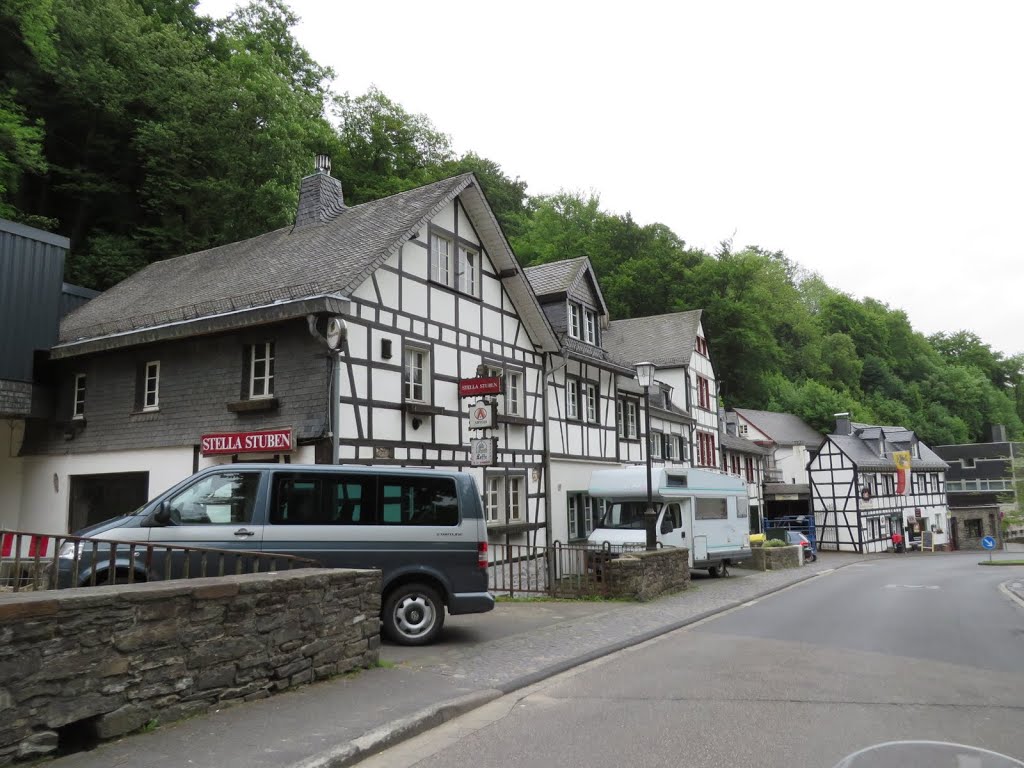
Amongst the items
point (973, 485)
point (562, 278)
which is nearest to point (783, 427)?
point (973, 485)

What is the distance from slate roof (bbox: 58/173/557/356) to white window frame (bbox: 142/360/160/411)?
0.86 m

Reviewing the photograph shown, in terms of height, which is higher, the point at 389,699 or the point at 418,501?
the point at 418,501

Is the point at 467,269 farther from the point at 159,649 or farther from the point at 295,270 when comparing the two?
the point at 159,649

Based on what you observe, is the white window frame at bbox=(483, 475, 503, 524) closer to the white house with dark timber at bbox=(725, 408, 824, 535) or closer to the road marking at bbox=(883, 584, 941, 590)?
the road marking at bbox=(883, 584, 941, 590)

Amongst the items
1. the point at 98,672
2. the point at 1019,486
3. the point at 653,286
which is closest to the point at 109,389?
the point at 98,672

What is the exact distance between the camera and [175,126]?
27.0m

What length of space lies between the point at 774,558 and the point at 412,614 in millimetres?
21302

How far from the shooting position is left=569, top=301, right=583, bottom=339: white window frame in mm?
24625

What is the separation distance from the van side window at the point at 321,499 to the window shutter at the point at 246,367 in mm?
6533

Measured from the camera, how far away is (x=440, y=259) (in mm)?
18391

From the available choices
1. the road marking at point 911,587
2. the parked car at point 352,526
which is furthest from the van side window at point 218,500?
the road marking at point 911,587

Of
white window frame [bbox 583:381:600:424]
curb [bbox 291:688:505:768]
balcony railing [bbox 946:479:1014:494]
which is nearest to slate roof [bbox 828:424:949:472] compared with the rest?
balcony railing [bbox 946:479:1014:494]

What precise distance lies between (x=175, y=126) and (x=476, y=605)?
2301 centimetres

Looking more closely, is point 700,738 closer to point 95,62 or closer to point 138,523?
point 138,523
